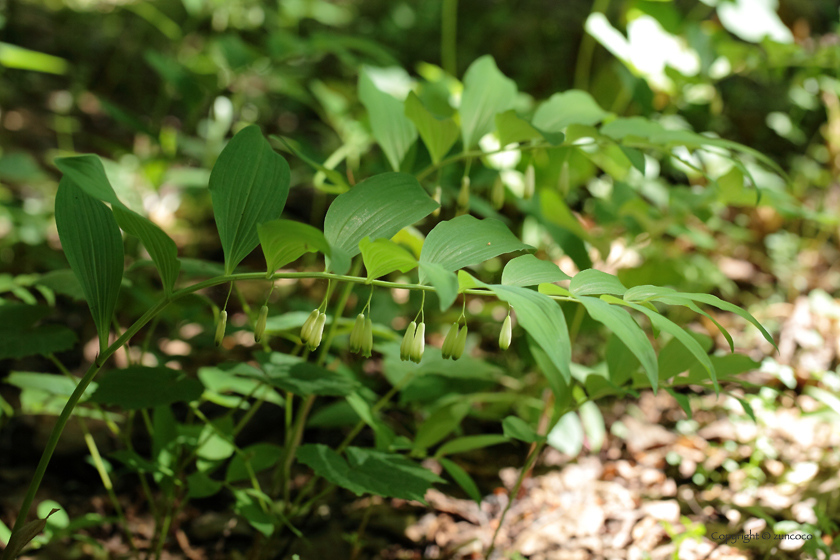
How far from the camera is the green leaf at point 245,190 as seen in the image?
2.66 feet

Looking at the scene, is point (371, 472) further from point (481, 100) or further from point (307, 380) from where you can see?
point (481, 100)

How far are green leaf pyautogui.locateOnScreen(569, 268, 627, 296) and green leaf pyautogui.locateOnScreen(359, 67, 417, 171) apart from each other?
587 mm

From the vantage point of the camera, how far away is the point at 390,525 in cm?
142

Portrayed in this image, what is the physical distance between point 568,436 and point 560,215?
2.10 feet

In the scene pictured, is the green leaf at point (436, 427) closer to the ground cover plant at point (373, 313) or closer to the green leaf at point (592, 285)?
the ground cover plant at point (373, 313)

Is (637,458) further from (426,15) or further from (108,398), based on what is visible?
(426,15)

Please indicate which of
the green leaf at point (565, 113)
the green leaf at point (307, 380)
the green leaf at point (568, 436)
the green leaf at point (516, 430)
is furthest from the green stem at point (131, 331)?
the green leaf at point (568, 436)

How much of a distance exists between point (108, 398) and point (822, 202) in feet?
10.9

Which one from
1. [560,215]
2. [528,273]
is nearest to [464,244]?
[528,273]

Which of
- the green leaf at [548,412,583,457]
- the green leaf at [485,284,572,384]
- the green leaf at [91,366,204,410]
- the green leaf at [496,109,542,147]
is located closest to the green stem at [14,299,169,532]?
the green leaf at [91,366,204,410]

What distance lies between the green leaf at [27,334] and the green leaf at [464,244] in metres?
0.78

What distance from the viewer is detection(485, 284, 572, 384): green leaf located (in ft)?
2.21

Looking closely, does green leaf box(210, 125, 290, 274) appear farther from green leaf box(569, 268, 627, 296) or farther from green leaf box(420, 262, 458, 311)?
green leaf box(569, 268, 627, 296)

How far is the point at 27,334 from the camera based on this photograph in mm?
1049
